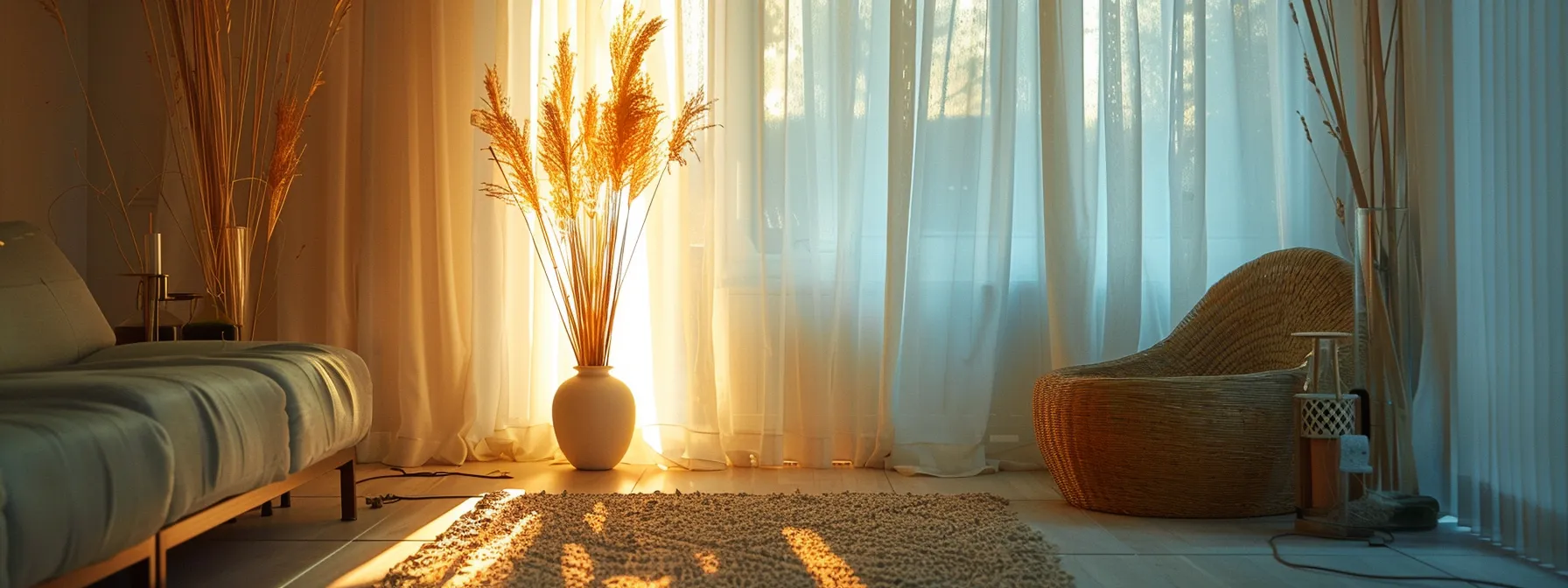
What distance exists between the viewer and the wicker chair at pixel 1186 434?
2.99m

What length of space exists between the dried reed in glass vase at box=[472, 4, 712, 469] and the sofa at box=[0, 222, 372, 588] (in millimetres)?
852

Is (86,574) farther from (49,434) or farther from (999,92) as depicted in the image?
(999,92)

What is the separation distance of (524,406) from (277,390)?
158 centimetres

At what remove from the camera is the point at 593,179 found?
384 cm

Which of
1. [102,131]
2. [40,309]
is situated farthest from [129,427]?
[102,131]

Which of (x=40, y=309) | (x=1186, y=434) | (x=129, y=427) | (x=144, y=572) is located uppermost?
(x=40, y=309)

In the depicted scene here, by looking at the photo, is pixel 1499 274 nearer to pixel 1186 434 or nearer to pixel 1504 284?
pixel 1504 284

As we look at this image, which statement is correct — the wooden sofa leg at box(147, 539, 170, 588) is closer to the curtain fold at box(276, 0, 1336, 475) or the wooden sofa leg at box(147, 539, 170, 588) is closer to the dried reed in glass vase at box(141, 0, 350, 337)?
the dried reed in glass vase at box(141, 0, 350, 337)

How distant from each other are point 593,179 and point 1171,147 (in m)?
1.84

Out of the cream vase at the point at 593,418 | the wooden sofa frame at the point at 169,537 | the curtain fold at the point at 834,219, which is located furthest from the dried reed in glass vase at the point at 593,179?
the wooden sofa frame at the point at 169,537

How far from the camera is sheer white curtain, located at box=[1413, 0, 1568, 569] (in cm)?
254

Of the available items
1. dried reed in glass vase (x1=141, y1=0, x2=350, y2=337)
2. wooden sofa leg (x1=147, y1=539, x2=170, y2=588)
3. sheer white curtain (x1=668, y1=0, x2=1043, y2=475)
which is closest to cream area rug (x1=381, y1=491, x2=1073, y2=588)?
wooden sofa leg (x1=147, y1=539, x2=170, y2=588)

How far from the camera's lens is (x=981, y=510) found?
310 centimetres

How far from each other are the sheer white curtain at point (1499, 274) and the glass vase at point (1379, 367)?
0.15m
